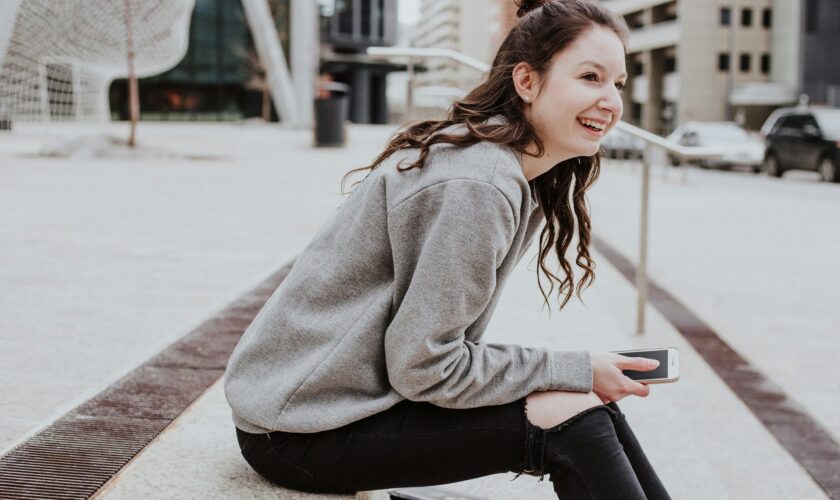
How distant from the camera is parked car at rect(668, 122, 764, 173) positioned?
76.1 ft

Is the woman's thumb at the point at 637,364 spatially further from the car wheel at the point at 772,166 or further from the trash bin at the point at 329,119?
the car wheel at the point at 772,166

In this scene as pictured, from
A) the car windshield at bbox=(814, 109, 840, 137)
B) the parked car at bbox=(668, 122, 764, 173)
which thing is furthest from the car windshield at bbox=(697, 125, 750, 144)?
the car windshield at bbox=(814, 109, 840, 137)

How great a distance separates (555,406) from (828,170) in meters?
18.9

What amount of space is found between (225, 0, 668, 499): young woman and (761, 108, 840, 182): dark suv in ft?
60.4

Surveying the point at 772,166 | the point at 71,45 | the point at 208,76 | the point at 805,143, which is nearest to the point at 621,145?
the point at 772,166

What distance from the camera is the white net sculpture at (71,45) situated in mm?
14188

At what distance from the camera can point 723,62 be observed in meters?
57.0

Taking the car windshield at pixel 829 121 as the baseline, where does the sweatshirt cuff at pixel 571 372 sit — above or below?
below

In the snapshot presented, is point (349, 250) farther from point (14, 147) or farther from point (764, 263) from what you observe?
point (14, 147)

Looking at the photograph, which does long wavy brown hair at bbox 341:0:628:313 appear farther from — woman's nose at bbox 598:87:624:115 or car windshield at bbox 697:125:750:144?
car windshield at bbox 697:125:750:144

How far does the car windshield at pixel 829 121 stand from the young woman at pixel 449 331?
19.2 meters

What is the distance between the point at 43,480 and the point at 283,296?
794mm

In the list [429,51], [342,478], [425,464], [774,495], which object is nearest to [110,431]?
[342,478]

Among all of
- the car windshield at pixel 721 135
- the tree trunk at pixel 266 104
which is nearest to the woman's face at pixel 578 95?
the car windshield at pixel 721 135
